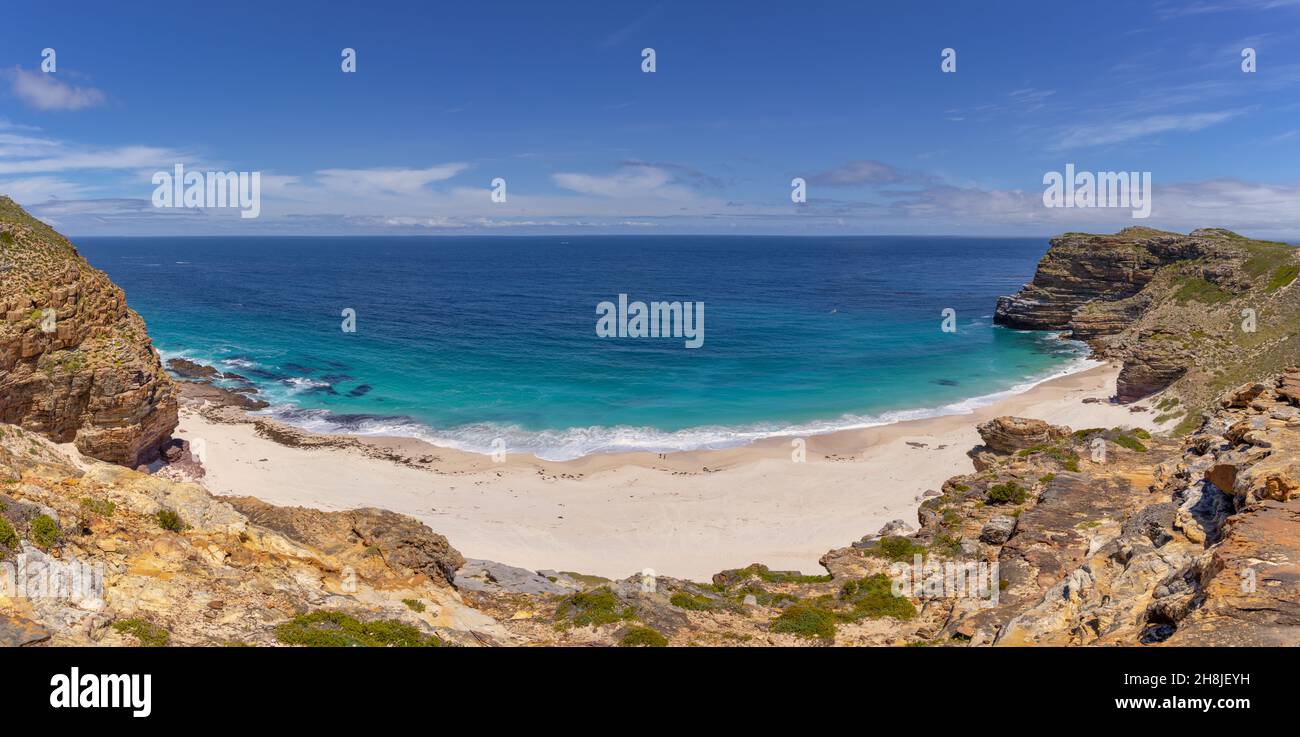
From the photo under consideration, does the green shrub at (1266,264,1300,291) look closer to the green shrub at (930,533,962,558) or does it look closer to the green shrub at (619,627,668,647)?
the green shrub at (930,533,962,558)

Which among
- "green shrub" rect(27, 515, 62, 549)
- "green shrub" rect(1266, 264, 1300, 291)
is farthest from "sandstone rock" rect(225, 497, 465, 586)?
"green shrub" rect(1266, 264, 1300, 291)

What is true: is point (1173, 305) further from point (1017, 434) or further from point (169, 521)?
point (169, 521)

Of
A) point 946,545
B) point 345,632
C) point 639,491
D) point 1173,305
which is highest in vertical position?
point 1173,305

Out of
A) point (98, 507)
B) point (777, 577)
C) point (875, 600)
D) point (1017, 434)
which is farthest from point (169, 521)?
point (1017, 434)

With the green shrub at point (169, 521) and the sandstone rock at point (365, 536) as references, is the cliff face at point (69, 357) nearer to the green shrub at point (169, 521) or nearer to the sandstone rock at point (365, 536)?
the sandstone rock at point (365, 536)

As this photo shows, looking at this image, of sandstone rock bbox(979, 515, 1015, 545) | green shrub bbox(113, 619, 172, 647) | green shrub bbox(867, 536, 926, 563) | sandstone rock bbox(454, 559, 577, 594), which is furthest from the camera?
green shrub bbox(867, 536, 926, 563)

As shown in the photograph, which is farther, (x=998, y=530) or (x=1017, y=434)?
(x=1017, y=434)

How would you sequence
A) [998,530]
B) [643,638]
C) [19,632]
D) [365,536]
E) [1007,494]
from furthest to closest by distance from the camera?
1. [1007,494]
2. [998,530]
3. [365,536]
4. [643,638]
5. [19,632]
